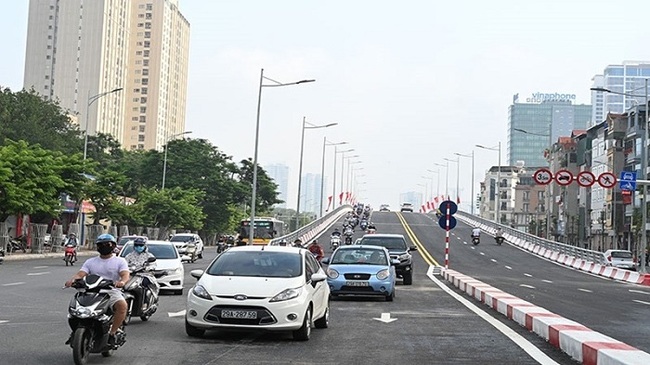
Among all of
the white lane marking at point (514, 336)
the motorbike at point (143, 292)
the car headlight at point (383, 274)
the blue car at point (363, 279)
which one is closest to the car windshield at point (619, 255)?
the white lane marking at point (514, 336)

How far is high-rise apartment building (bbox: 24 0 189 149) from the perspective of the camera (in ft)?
501

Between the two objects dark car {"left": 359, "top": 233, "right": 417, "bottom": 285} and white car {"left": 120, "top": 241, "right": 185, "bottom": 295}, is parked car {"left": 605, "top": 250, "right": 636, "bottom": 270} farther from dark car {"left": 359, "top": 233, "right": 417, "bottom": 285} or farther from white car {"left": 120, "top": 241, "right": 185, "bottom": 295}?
white car {"left": 120, "top": 241, "right": 185, "bottom": 295}

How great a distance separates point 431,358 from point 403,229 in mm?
78128

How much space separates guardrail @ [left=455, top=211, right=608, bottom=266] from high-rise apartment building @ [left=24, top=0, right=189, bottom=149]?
207ft

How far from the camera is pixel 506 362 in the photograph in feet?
36.7

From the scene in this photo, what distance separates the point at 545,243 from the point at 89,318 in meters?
60.0

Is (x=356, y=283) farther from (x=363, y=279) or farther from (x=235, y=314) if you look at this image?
(x=235, y=314)

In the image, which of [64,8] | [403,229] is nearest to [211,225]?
[403,229]

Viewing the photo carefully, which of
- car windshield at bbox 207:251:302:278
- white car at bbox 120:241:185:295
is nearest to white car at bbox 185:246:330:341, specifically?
car windshield at bbox 207:251:302:278

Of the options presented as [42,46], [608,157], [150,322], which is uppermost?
[42,46]

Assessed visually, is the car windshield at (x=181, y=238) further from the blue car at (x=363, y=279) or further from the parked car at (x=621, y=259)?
the blue car at (x=363, y=279)

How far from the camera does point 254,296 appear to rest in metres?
12.8

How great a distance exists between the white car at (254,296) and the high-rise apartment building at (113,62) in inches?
4912

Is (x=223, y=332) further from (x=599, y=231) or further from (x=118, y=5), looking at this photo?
(x=118, y=5)
